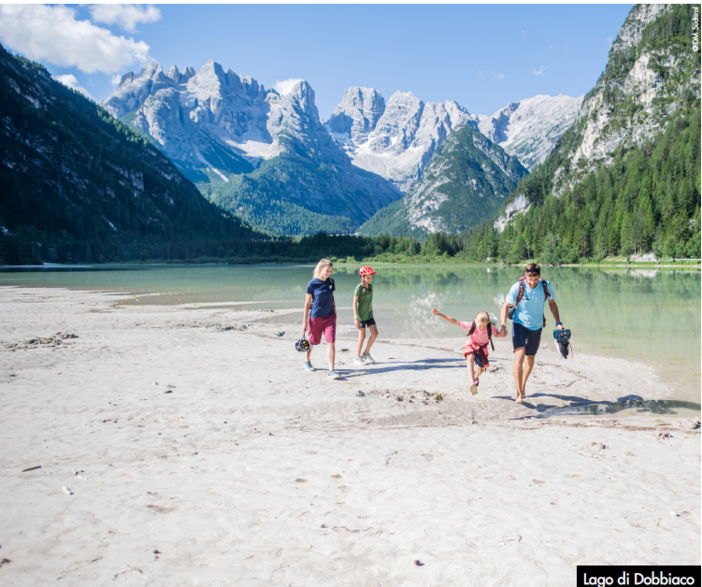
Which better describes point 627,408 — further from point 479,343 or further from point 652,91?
point 652,91

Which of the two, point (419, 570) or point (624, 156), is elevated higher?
point (624, 156)

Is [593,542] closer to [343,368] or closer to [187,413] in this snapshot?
[187,413]

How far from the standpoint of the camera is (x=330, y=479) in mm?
5996

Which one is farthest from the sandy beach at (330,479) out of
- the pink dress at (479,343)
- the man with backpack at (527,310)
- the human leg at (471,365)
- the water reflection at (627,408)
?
the man with backpack at (527,310)

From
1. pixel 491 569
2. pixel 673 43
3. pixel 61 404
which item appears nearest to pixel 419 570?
pixel 491 569

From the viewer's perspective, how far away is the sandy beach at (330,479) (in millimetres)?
4230

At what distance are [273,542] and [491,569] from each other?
203 cm

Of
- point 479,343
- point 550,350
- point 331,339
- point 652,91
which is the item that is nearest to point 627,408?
point 479,343

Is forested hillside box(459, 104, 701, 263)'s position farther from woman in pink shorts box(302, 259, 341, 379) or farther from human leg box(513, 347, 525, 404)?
woman in pink shorts box(302, 259, 341, 379)

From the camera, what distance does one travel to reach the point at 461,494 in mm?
5504

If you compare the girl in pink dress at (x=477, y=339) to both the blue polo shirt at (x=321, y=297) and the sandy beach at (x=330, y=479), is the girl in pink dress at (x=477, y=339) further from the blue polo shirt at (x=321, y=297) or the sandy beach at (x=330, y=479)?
the blue polo shirt at (x=321, y=297)

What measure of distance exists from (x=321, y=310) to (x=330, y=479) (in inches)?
248

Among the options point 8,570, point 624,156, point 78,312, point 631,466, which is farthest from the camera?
point 624,156

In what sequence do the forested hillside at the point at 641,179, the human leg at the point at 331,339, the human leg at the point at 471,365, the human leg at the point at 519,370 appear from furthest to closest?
the forested hillside at the point at 641,179 < the human leg at the point at 331,339 < the human leg at the point at 471,365 < the human leg at the point at 519,370
